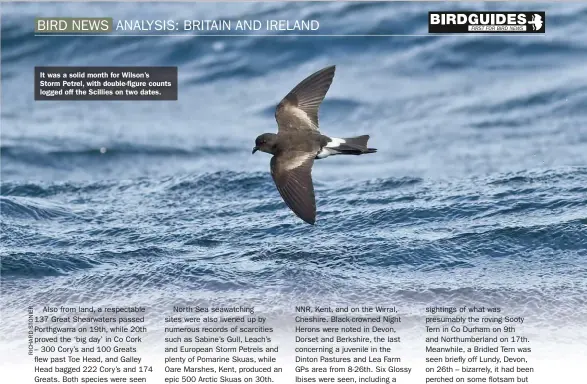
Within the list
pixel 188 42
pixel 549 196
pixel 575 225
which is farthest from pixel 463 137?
pixel 188 42

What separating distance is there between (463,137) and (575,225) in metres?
2.97

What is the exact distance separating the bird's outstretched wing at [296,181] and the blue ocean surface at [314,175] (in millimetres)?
638

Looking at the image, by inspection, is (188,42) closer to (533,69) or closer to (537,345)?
(533,69)

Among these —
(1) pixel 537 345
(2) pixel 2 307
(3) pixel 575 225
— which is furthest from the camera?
(3) pixel 575 225

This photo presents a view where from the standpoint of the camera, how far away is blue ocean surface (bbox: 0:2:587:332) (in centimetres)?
718

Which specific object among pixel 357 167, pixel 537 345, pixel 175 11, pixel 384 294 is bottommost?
pixel 537 345

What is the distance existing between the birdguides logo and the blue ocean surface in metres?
0.35

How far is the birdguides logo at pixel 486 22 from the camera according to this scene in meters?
8.20

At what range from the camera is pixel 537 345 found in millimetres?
6453

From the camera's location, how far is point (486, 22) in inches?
326

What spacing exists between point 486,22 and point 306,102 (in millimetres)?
1948
